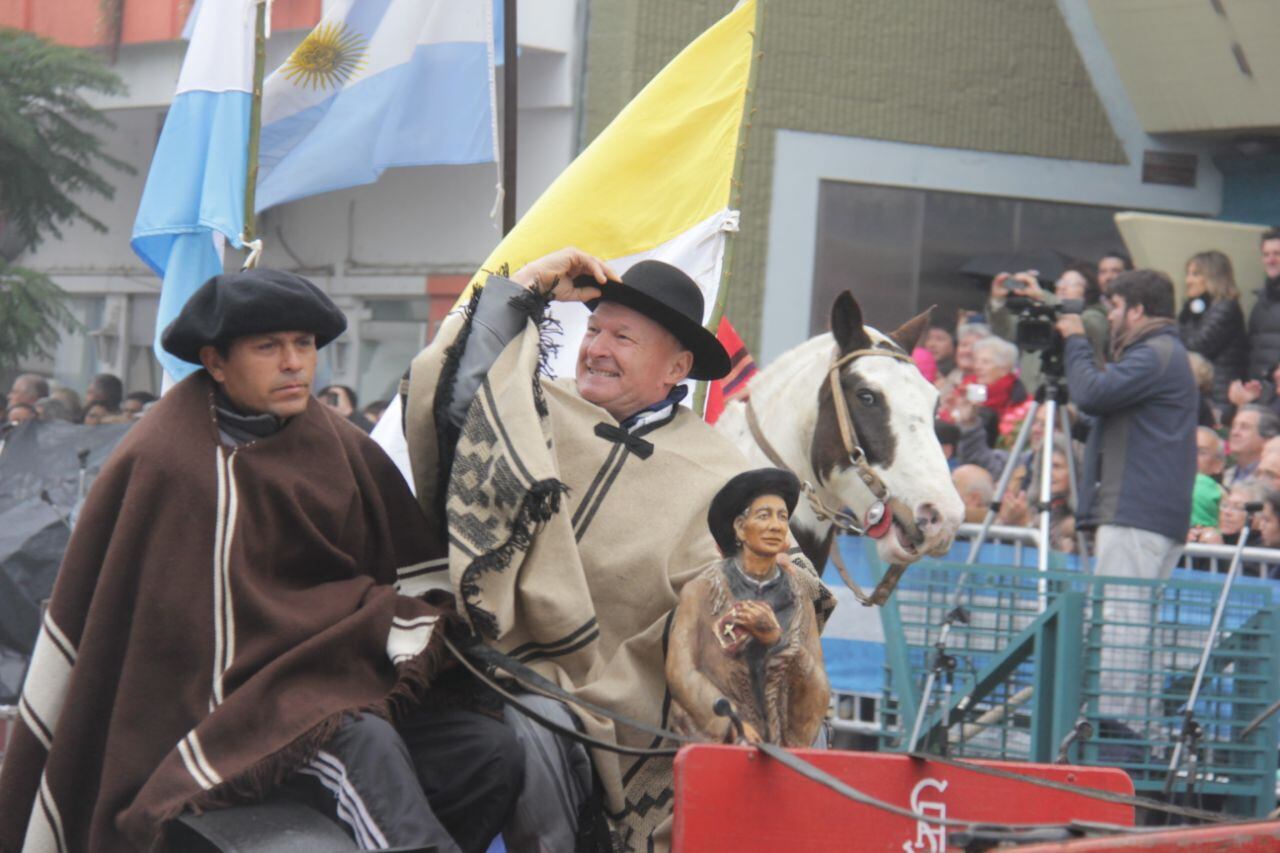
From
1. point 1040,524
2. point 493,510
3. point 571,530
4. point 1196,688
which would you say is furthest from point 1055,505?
point 493,510

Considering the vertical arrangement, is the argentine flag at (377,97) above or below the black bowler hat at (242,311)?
above

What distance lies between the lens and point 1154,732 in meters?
7.46

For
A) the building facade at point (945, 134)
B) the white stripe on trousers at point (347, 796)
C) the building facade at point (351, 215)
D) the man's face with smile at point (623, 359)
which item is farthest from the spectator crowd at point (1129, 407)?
the white stripe on trousers at point (347, 796)

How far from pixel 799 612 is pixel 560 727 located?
56 cm

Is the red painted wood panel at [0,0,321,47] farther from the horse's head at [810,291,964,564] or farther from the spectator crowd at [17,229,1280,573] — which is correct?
the horse's head at [810,291,964,564]

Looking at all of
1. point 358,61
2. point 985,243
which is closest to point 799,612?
point 358,61

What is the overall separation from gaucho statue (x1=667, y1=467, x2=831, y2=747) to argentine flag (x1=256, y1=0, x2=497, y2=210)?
3.30 metres

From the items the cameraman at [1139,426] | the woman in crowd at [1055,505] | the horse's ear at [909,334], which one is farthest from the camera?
the woman in crowd at [1055,505]

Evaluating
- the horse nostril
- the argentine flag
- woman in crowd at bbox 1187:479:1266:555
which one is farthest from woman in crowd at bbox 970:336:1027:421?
the horse nostril

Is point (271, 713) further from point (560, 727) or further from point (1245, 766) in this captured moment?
point (1245, 766)

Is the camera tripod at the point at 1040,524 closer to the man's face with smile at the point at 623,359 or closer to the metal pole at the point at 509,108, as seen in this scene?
the metal pole at the point at 509,108

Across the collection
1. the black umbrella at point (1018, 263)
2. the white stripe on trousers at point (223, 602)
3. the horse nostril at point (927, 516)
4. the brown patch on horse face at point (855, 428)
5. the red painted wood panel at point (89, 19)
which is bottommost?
the white stripe on trousers at point (223, 602)

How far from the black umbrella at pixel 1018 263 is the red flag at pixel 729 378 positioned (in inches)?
231

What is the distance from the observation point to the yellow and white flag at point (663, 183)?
636 cm
